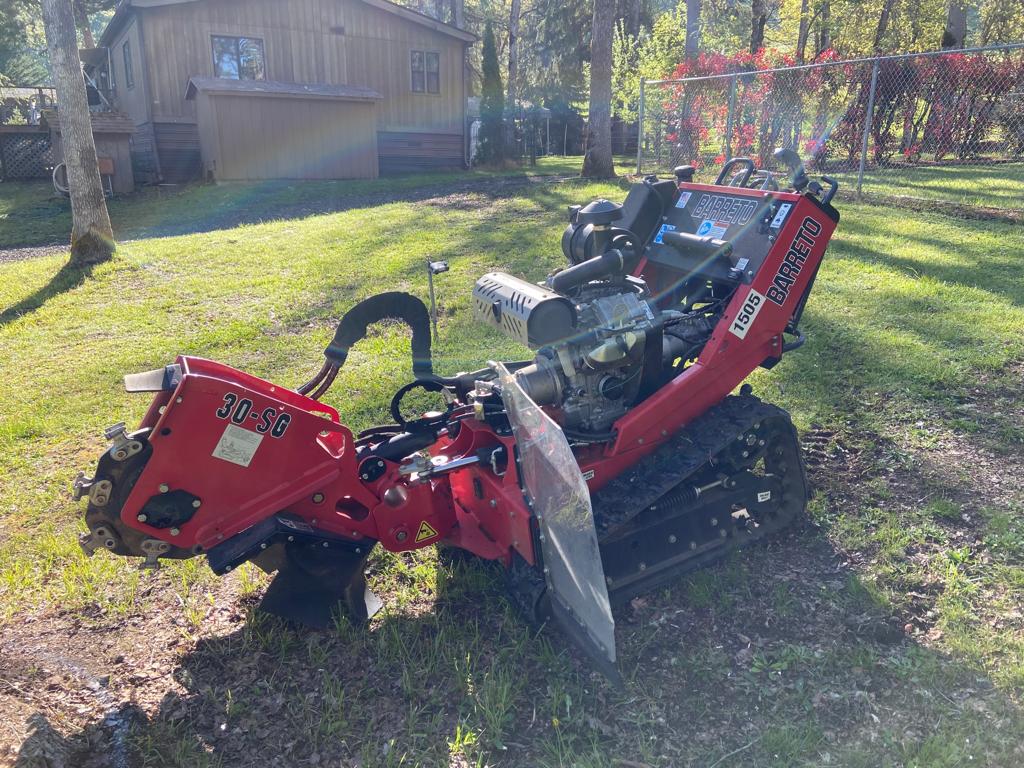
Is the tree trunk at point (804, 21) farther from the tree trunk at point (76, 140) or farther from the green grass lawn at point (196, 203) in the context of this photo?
the tree trunk at point (76, 140)

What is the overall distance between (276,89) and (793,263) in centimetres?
1964

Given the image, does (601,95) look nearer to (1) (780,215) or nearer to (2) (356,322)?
(1) (780,215)

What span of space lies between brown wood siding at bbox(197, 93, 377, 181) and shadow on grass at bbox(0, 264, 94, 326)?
10313mm

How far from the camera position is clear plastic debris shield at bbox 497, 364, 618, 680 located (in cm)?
259

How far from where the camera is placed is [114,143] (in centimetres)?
1822

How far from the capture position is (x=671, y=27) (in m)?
23.0

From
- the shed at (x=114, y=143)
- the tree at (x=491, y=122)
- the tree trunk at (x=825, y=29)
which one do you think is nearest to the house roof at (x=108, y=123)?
the shed at (x=114, y=143)

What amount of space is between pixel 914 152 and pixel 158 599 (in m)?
17.9

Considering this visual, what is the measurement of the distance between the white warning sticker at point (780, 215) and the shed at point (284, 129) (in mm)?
19029

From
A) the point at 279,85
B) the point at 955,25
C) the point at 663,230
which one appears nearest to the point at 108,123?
the point at 279,85

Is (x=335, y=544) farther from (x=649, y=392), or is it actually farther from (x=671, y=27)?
(x=671, y=27)

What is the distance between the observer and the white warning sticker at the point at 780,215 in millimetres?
→ 3748

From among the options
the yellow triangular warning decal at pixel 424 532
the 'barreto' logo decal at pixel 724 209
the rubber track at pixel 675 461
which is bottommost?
the yellow triangular warning decal at pixel 424 532

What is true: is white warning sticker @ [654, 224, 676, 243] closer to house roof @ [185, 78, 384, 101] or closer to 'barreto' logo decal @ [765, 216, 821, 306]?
'barreto' logo decal @ [765, 216, 821, 306]
